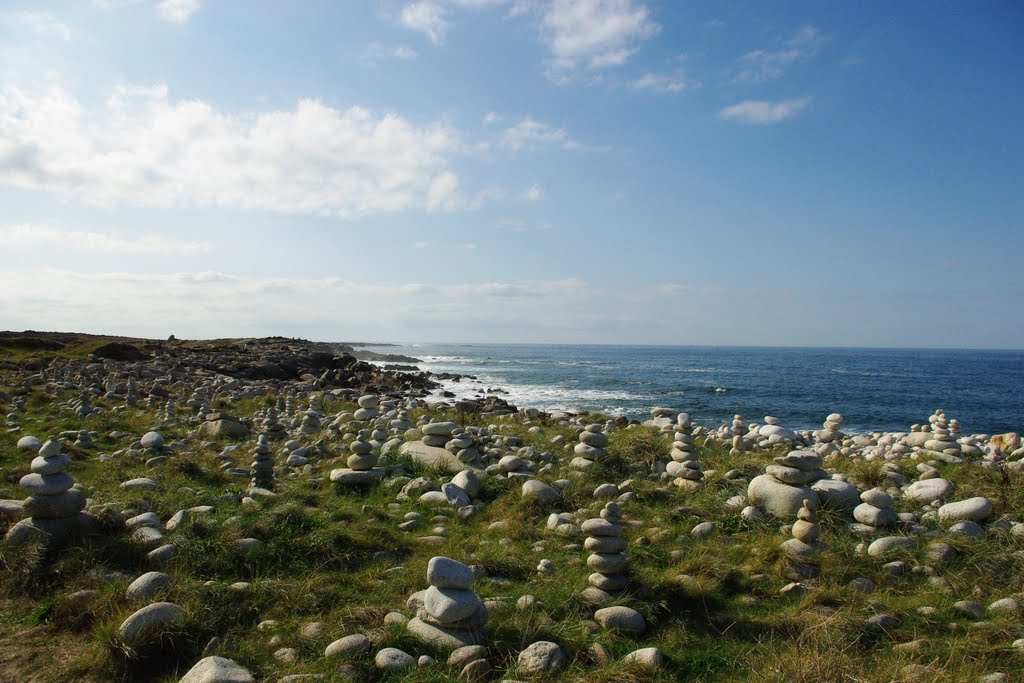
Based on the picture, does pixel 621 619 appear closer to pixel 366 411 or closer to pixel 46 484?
pixel 46 484

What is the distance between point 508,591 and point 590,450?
4.46 m

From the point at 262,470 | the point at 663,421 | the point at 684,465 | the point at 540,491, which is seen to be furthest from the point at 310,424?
the point at 663,421

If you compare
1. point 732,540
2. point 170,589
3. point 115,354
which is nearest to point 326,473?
point 170,589

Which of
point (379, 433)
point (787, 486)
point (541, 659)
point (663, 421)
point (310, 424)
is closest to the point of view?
point (541, 659)

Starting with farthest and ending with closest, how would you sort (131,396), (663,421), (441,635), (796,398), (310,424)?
(796,398) → (131,396) → (663,421) → (310,424) → (441,635)

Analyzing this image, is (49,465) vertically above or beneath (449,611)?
above

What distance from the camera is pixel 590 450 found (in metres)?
9.58

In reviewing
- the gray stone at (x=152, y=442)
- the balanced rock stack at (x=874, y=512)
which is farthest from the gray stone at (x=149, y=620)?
the gray stone at (x=152, y=442)

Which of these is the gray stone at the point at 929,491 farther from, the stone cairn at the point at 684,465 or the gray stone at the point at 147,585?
the gray stone at the point at 147,585

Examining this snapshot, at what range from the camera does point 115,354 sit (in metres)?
35.8

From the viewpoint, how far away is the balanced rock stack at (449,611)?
14.7ft

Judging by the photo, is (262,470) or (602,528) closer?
(602,528)

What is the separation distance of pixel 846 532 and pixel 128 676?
7070 mm

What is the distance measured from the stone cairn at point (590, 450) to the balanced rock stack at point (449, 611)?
4.92 m
